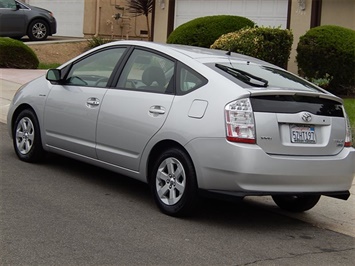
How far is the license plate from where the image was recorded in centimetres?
604

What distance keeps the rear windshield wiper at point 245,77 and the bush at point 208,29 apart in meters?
9.60

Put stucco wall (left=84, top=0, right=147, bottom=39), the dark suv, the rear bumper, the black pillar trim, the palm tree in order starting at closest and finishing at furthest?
the rear bumper, the black pillar trim, the dark suv, the palm tree, stucco wall (left=84, top=0, right=147, bottom=39)

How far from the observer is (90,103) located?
23.6ft

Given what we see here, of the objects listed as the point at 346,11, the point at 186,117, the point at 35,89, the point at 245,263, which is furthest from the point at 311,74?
the point at 245,263

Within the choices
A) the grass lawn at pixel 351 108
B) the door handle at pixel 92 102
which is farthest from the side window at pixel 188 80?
the grass lawn at pixel 351 108

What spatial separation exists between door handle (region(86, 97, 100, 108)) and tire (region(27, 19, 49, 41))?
16.6 meters

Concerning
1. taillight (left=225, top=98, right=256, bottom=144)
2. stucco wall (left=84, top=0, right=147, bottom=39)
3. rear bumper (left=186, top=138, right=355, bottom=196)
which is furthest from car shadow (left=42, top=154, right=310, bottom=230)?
stucco wall (left=84, top=0, right=147, bottom=39)

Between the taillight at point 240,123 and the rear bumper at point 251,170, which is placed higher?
the taillight at point 240,123

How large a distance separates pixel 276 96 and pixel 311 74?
856 centimetres

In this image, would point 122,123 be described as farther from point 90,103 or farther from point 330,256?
point 330,256

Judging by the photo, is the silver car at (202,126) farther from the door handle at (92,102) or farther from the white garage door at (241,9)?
the white garage door at (241,9)

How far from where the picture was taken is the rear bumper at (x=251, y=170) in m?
5.80

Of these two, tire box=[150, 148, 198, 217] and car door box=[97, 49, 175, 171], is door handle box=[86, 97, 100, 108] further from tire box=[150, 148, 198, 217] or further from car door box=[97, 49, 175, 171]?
tire box=[150, 148, 198, 217]

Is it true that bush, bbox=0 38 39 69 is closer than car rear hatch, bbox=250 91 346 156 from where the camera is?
No
